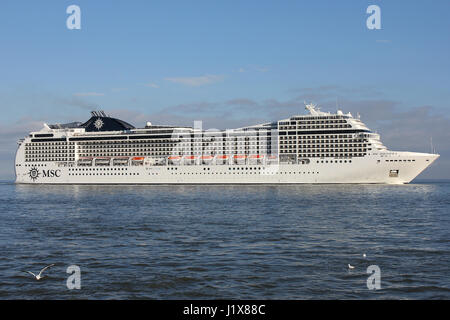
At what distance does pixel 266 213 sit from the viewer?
33094mm

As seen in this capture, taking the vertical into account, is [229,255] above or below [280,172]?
below

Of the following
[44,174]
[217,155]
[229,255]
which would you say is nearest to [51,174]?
[44,174]

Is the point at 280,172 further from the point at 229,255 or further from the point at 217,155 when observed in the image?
the point at 229,255

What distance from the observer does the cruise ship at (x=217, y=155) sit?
76.1 meters

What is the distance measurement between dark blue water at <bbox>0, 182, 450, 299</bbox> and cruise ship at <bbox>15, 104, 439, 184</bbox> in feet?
147

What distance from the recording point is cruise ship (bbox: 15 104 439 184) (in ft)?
250

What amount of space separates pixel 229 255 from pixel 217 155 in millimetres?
66566

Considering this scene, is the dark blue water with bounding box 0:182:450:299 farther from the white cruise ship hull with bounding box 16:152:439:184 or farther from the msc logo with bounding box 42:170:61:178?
the msc logo with bounding box 42:170:61:178

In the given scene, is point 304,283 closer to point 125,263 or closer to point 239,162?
point 125,263

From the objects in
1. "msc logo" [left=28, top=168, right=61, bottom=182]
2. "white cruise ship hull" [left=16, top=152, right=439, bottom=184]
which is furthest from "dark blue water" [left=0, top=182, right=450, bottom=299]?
"msc logo" [left=28, top=168, right=61, bottom=182]

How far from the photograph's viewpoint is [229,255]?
708 inches

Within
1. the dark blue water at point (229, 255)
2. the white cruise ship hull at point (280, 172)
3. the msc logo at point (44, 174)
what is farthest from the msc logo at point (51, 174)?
the dark blue water at point (229, 255)

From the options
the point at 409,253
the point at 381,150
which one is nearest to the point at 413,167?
the point at 381,150

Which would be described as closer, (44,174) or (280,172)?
(280,172)
